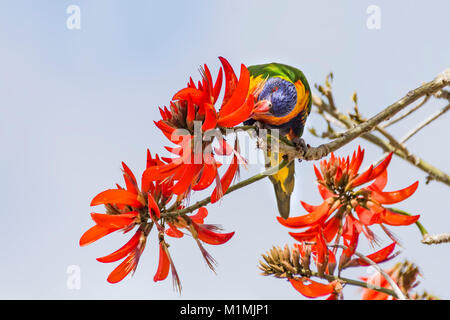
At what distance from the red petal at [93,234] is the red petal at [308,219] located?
1.39 feet

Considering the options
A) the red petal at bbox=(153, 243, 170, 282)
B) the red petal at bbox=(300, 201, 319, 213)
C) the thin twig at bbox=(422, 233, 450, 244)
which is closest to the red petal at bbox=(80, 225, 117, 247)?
the red petal at bbox=(153, 243, 170, 282)

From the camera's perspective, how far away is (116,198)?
3.59 ft

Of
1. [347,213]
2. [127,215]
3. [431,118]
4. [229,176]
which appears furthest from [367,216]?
[431,118]

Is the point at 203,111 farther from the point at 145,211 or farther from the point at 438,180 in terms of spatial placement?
the point at 438,180

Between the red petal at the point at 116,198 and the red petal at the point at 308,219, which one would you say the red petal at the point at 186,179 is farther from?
the red petal at the point at 308,219

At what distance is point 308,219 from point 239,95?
399 mm

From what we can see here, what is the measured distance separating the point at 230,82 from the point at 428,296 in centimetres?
87

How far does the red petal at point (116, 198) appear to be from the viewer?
1057mm

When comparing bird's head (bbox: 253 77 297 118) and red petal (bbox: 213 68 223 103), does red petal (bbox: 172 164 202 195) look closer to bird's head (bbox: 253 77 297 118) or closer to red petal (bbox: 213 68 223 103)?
red petal (bbox: 213 68 223 103)

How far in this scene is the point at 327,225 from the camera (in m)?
1.23

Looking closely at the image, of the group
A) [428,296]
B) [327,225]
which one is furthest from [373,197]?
[428,296]

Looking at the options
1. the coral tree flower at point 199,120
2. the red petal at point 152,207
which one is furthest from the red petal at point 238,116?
the red petal at point 152,207

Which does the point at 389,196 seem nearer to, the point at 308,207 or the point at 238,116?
the point at 308,207

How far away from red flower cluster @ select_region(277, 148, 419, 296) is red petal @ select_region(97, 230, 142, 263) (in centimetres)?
36
